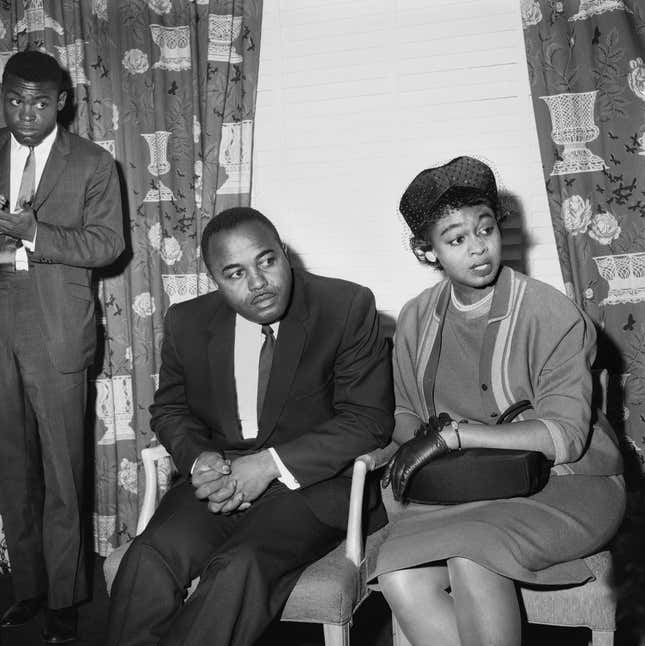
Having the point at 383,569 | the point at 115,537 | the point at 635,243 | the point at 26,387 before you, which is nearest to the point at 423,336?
the point at 383,569

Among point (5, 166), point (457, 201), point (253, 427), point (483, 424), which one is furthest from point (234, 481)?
point (5, 166)

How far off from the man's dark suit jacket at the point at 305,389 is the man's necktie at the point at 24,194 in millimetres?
840

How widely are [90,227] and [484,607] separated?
203 centimetres

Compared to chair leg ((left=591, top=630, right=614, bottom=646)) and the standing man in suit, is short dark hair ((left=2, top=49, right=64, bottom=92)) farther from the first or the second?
chair leg ((left=591, top=630, right=614, bottom=646))

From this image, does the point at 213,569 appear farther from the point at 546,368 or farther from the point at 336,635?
the point at 546,368

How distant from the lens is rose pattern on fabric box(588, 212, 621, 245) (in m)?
3.15

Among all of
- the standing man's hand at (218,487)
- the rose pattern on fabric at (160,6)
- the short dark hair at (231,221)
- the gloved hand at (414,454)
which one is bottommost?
the standing man's hand at (218,487)

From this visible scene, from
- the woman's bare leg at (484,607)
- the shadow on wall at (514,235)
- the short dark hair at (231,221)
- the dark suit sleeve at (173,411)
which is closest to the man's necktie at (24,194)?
the dark suit sleeve at (173,411)

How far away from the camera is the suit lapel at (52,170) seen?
121 inches

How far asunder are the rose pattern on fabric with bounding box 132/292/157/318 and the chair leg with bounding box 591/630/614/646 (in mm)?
2283

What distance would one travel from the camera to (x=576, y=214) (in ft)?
10.4

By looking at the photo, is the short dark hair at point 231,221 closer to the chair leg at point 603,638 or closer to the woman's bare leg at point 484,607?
the woman's bare leg at point 484,607

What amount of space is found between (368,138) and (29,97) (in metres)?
1.40

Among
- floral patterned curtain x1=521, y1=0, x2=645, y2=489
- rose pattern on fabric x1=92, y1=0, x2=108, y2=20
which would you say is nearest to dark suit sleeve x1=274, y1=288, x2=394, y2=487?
floral patterned curtain x1=521, y1=0, x2=645, y2=489
